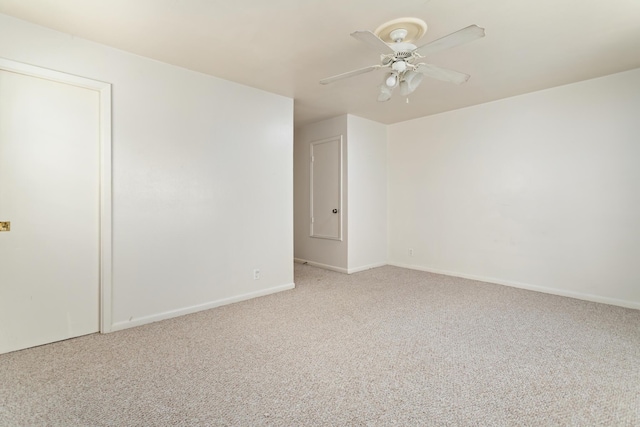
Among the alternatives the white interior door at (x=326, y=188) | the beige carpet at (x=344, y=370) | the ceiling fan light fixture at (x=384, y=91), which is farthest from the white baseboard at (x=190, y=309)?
the ceiling fan light fixture at (x=384, y=91)

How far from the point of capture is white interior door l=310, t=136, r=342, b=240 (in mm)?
4914

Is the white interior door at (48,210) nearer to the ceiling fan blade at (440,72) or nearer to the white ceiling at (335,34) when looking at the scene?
the white ceiling at (335,34)

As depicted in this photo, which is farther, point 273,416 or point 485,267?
point 485,267

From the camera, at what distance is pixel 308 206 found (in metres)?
5.49

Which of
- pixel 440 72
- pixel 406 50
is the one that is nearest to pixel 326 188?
pixel 440 72

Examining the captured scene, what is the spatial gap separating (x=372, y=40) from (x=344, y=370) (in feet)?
6.88

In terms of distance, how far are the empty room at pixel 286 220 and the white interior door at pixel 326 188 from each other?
77 cm

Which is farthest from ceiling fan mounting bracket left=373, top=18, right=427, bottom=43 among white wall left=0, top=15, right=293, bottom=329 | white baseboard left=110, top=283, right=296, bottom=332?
white baseboard left=110, top=283, right=296, bottom=332

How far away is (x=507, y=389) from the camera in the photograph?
1.80 metres

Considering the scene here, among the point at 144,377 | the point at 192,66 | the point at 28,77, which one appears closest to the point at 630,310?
Answer: the point at 144,377

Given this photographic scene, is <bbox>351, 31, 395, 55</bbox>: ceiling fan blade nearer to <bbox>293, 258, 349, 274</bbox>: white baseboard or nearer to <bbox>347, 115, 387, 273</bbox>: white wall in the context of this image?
<bbox>347, 115, 387, 273</bbox>: white wall

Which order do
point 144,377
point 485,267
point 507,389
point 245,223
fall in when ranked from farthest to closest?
point 485,267
point 245,223
point 144,377
point 507,389

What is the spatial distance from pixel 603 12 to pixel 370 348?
2915 millimetres

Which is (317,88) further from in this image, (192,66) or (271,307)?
(271,307)
